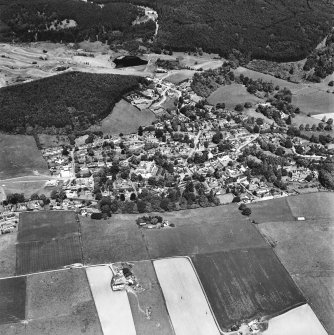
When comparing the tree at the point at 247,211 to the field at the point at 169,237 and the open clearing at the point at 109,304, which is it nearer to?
the field at the point at 169,237

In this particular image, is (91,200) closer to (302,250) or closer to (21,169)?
(21,169)

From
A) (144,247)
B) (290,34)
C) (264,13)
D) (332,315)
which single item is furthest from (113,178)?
(264,13)

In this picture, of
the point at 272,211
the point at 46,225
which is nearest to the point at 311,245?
the point at 272,211

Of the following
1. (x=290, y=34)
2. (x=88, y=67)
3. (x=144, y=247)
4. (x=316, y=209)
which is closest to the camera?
(x=144, y=247)

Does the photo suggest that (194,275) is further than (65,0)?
No

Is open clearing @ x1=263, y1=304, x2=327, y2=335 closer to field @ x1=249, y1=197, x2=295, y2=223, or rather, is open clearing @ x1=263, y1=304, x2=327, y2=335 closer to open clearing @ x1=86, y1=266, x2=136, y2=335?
open clearing @ x1=86, y1=266, x2=136, y2=335
